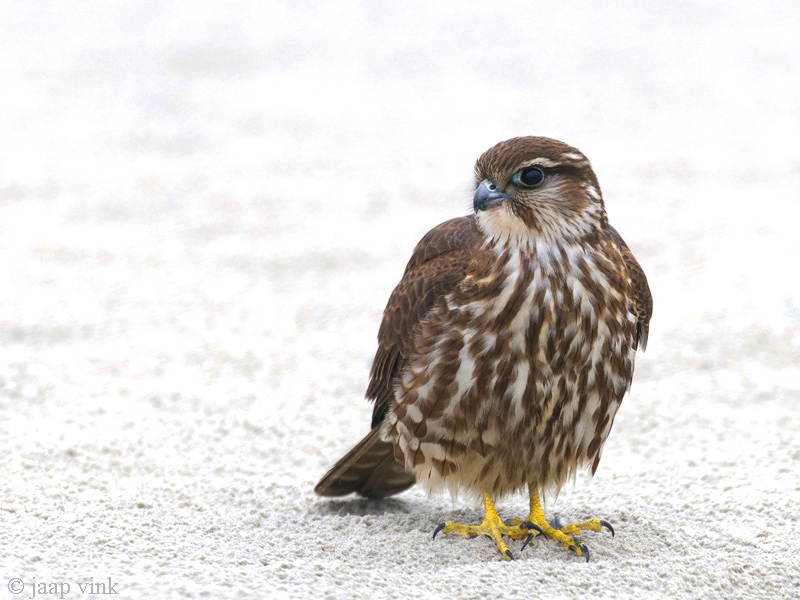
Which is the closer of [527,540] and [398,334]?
[527,540]

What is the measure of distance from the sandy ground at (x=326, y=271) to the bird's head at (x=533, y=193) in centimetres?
40

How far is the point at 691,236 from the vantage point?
6309 mm

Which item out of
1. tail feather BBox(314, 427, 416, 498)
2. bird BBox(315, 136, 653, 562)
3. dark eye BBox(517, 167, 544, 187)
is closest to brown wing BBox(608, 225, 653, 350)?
bird BBox(315, 136, 653, 562)

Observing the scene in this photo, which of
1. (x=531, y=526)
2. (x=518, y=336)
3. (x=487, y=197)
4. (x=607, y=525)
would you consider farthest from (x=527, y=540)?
(x=487, y=197)

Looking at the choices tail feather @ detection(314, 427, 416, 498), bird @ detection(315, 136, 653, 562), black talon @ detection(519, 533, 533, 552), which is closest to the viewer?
bird @ detection(315, 136, 653, 562)

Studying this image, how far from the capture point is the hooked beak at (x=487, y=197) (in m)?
3.07

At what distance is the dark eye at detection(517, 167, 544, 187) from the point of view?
307cm

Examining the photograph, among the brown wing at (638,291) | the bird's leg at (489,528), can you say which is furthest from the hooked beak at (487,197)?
the bird's leg at (489,528)

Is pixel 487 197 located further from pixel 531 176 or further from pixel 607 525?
pixel 607 525

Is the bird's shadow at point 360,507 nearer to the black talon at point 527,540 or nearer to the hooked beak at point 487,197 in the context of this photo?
the black talon at point 527,540

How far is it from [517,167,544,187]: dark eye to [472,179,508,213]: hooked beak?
70mm

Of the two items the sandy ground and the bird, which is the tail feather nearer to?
the sandy ground

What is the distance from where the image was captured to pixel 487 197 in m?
3.07

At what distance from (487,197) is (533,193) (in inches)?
5.1
